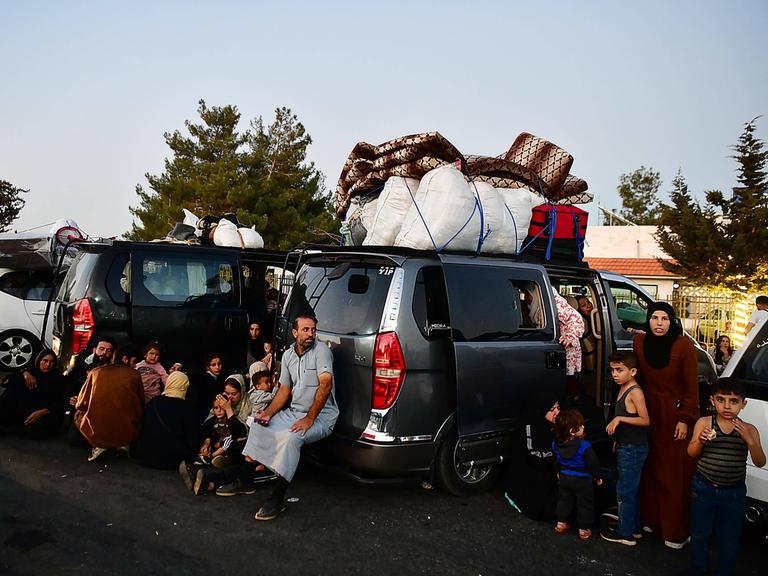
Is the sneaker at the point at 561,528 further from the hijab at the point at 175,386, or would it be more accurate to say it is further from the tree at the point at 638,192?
the tree at the point at 638,192

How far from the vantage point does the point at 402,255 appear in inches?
174

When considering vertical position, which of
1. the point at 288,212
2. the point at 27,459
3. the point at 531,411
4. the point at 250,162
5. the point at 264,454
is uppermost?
the point at 250,162

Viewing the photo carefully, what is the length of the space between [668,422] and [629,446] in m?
0.33

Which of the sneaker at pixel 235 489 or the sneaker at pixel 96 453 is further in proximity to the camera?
the sneaker at pixel 96 453

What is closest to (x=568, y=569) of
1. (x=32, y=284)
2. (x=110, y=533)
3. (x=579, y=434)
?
(x=579, y=434)

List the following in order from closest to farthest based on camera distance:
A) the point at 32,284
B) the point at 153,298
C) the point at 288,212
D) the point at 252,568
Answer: the point at 252,568
the point at 153,298
the point at 32,284
the point at 288,212

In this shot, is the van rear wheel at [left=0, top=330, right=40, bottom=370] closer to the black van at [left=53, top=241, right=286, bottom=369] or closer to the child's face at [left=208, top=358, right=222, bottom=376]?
the black van at [left=53, top=241, right=286, bottom=369]

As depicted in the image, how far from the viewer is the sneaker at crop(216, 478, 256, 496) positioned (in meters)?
4.60

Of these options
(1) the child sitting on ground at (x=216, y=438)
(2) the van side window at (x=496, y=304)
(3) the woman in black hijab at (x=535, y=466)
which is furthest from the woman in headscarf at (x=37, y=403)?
(3) the woman in black hijab at (x=535, y=466)

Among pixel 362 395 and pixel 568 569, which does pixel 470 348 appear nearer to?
pixel 362 395

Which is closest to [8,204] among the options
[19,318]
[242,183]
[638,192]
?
[242,183]

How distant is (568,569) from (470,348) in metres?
1.57

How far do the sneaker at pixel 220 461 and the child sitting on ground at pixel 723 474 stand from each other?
3.53 m

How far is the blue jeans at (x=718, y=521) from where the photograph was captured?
11.4ft
